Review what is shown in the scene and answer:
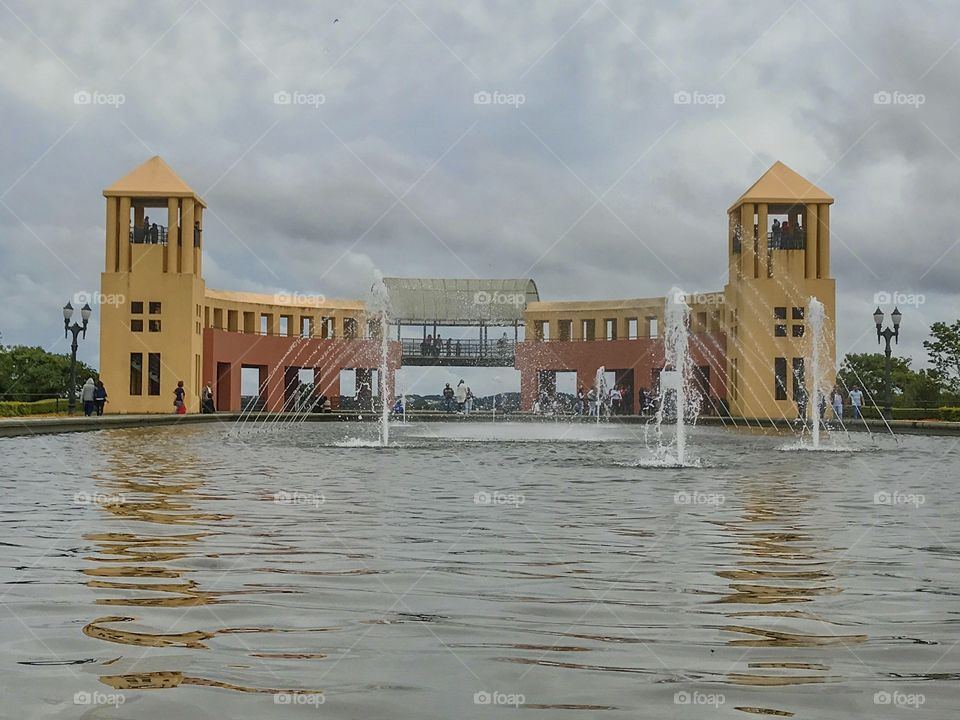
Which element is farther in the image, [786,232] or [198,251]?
[198,251]

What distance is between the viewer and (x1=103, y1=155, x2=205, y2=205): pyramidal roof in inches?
1859

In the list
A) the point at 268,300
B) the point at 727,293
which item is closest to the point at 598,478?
the point at 727,293

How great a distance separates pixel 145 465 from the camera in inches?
599

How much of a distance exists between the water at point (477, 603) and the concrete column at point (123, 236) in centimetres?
3837

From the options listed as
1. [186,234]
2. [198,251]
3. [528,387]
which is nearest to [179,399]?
[186,234]

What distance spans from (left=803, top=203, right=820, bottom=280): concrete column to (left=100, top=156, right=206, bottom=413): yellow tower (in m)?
26.4

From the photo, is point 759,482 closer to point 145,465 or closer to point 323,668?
point 145,465

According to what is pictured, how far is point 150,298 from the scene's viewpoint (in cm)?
4734

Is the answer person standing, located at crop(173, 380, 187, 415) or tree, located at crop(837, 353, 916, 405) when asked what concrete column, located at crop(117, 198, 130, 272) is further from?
tree, located at crop(837, 353, 916, 405)

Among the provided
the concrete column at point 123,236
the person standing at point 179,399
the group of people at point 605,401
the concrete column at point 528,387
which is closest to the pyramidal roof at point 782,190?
the group of people at point 605,401

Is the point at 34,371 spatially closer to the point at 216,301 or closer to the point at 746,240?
the point at 216,301

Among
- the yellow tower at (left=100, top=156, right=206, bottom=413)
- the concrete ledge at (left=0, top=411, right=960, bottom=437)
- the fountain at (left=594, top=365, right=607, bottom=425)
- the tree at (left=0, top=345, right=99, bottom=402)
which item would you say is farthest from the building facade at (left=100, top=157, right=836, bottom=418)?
the tree at (left=0, top=345, right=99, bottom=402)

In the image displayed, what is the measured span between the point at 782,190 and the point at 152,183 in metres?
27.1

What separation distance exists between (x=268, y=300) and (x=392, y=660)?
2175 inches
